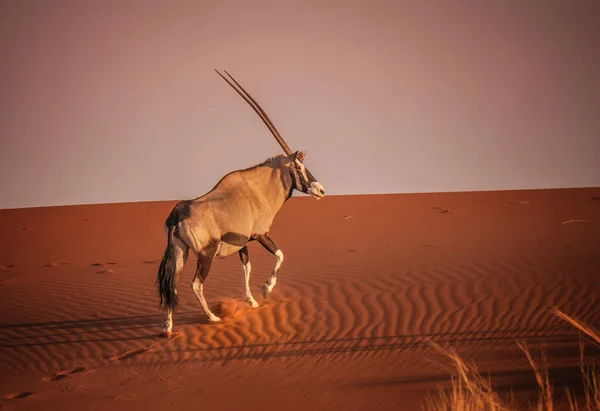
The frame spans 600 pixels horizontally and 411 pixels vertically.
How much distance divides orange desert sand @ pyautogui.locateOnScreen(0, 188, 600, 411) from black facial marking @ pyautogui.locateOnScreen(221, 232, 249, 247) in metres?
0.97

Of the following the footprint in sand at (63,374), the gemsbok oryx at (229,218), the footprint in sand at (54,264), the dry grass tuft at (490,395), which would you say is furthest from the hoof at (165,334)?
the footprint in sand at (54,264)

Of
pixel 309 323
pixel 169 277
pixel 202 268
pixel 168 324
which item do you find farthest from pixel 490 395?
pixel 168 324

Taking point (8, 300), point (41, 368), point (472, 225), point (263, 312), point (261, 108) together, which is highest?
point (472, 225)

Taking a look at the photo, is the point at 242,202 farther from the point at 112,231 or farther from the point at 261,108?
the point at 112,231

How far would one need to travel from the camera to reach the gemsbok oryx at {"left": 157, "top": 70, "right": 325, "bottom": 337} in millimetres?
8180

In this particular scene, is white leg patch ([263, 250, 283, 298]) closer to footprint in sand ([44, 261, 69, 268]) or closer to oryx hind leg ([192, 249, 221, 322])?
oryx hind leg ([192, 249, 221, 322])

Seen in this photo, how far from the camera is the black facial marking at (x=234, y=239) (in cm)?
842

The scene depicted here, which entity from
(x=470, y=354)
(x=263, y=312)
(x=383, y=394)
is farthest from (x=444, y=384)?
(x=263, y=312)

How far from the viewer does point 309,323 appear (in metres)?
8.54

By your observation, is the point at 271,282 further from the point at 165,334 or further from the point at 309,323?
the point at 165,334

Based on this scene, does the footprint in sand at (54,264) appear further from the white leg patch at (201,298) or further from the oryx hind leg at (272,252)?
the oryx hind leg at (272,252)

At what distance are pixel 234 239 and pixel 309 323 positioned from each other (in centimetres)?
139

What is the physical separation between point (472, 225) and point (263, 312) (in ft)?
38.2

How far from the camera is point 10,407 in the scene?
6.28m
